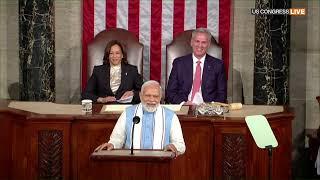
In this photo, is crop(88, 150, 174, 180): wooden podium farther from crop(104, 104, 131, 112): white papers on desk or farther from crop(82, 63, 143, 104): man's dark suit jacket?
crop(82, 63, 143, 104): man's dark suit jacket

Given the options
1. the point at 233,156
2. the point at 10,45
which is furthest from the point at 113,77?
the point at 233,156

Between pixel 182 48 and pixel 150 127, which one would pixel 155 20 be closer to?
pixel 182 48

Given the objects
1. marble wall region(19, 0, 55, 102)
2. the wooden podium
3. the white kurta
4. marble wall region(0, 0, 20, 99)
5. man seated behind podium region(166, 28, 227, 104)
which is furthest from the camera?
marble wall region(0, 0, 20, 99)

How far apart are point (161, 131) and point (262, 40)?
299 centimetres

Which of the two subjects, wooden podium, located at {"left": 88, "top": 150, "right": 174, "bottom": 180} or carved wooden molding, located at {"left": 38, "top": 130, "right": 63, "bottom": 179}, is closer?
wooden podium, located at {"left": 88, "top": 150, "right": 174, "bottom": 180}

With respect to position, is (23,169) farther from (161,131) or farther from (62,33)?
(62,33)

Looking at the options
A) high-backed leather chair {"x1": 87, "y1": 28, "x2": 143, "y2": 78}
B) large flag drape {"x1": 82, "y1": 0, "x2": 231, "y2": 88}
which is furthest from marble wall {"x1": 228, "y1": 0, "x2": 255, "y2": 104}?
high-backed leather chair {"x1": 87, "y1": 28, "x2": 143, "y2": 78}

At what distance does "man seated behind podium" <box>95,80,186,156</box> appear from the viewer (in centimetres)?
532

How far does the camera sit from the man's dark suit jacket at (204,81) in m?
7.30

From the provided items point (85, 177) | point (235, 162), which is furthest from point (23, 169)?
point (235, 162)

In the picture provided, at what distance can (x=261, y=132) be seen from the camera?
466 centimetres

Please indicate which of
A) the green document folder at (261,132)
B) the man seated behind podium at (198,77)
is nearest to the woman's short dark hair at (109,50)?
the man seated behind podium at (198,77)

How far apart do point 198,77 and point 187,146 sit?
1643mm

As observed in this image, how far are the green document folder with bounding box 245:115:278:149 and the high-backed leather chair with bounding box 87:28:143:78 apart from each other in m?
3.34
